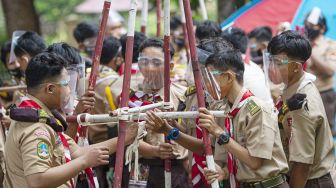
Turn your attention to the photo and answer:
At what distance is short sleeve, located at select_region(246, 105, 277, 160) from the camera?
4.78 m

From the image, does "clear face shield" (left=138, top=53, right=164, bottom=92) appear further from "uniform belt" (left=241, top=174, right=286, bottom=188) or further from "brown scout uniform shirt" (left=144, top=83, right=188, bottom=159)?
"uniform belt" (left=241, top=174, right=286, bottom=188)

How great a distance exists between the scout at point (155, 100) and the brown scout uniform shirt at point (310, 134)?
3.47 ft

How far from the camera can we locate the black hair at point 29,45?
7.26 meters

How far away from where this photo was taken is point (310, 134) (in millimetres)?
5168

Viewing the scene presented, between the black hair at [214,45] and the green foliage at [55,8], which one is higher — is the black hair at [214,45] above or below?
below

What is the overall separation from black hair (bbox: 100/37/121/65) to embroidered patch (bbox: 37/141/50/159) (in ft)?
11.4

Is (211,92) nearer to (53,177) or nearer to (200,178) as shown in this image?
(200,178)

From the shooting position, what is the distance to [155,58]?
19.7ft

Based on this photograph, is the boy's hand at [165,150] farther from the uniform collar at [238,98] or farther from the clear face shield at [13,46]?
the clear face shield at [13,46]

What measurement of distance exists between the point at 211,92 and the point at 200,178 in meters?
0.85

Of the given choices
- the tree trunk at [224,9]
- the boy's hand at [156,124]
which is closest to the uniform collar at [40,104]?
the boy's hand at [156,124]

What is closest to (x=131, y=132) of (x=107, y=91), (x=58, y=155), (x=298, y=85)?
(x=58, y=155)

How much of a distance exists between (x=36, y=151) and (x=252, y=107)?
62.9 inches

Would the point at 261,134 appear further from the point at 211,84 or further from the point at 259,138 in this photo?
the point at 211,84
